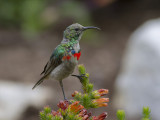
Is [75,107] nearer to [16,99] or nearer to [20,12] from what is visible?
[16,99]

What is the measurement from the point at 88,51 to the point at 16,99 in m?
3.32

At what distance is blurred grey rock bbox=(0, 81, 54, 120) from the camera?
760 centimetres

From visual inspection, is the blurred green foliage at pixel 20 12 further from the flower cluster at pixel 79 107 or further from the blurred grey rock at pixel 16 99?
the flower cluster at pixel 79 107

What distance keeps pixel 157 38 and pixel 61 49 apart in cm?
552

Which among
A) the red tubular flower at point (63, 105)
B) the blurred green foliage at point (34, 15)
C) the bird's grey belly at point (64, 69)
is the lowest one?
the red tubular flower at point (63, 105)

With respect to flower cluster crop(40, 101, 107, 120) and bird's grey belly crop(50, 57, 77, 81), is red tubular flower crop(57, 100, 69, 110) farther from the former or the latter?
bird's grey belly crop(50, 57, 77, 81)

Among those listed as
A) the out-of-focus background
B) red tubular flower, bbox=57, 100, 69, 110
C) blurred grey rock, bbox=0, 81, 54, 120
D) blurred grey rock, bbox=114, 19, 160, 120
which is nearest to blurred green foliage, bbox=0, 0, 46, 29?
the out-of-focus background

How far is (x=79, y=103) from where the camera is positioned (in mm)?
2490

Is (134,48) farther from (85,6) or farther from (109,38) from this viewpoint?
(85,6)

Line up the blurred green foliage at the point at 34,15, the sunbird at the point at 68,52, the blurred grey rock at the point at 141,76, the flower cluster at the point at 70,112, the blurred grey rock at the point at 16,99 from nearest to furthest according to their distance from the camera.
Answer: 1. the flower cluster at the point at 70,112
2. the sunbird at the point at 68,52
3. the blurred grey rock at the point at 16,99
4. the blurred grey rock at the point at 141,76
5. the blurred green foliage at the point at 34,15

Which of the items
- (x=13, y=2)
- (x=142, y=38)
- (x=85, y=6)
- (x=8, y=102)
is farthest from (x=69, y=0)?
(x=8, y=102)

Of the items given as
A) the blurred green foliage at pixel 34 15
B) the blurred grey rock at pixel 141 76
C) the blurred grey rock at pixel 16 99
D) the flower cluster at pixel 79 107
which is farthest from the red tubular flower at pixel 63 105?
the blurred green foliage at pixel 34 15

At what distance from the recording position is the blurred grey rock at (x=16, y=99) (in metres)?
7.60

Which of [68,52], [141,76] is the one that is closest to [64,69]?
[68,52]
